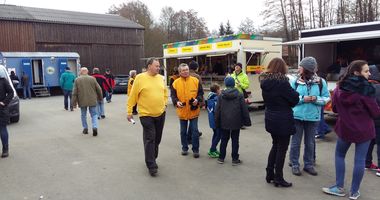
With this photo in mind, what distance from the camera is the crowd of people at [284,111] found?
13.6 feet

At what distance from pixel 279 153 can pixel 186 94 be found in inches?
83.5

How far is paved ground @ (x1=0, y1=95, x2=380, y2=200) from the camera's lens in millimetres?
4535

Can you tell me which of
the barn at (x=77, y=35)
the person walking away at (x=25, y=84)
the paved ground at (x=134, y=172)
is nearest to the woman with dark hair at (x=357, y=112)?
the paved ground at (x=134, y=172)

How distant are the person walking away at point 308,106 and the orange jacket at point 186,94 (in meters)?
1.75

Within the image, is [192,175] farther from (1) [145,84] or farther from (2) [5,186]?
(2) [5,186]

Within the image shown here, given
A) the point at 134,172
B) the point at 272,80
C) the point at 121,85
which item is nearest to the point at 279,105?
the point at 272,80

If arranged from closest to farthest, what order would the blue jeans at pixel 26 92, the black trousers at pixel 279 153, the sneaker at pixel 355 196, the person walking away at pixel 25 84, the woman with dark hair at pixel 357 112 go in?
the woman with dark hair at pixel 357 112, the sneaker at pixel 355 196, the black trousers at pixel 279 153, the person walking away at pixel 25 84, the blue jeans at pixel 26 92

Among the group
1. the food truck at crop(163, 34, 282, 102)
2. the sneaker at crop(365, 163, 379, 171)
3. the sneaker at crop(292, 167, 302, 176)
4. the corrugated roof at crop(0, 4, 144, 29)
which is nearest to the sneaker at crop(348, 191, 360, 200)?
the sneaker at crop(292, 167, 302, 176)

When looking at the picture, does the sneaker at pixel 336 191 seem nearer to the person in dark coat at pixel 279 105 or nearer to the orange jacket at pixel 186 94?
the person in dark coat at pixel 279 105

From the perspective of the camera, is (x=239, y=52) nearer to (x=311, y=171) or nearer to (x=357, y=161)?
(x=311, y=171)

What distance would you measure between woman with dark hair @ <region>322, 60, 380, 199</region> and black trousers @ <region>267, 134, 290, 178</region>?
68 centimetres

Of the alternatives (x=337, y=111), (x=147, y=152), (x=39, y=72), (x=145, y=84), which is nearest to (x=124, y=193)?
(x=147, y=152)

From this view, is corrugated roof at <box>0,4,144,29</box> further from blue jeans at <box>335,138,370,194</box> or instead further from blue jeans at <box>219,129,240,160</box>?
blue jeans at <box>335,138,370,194</box>

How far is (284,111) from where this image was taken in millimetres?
4500
